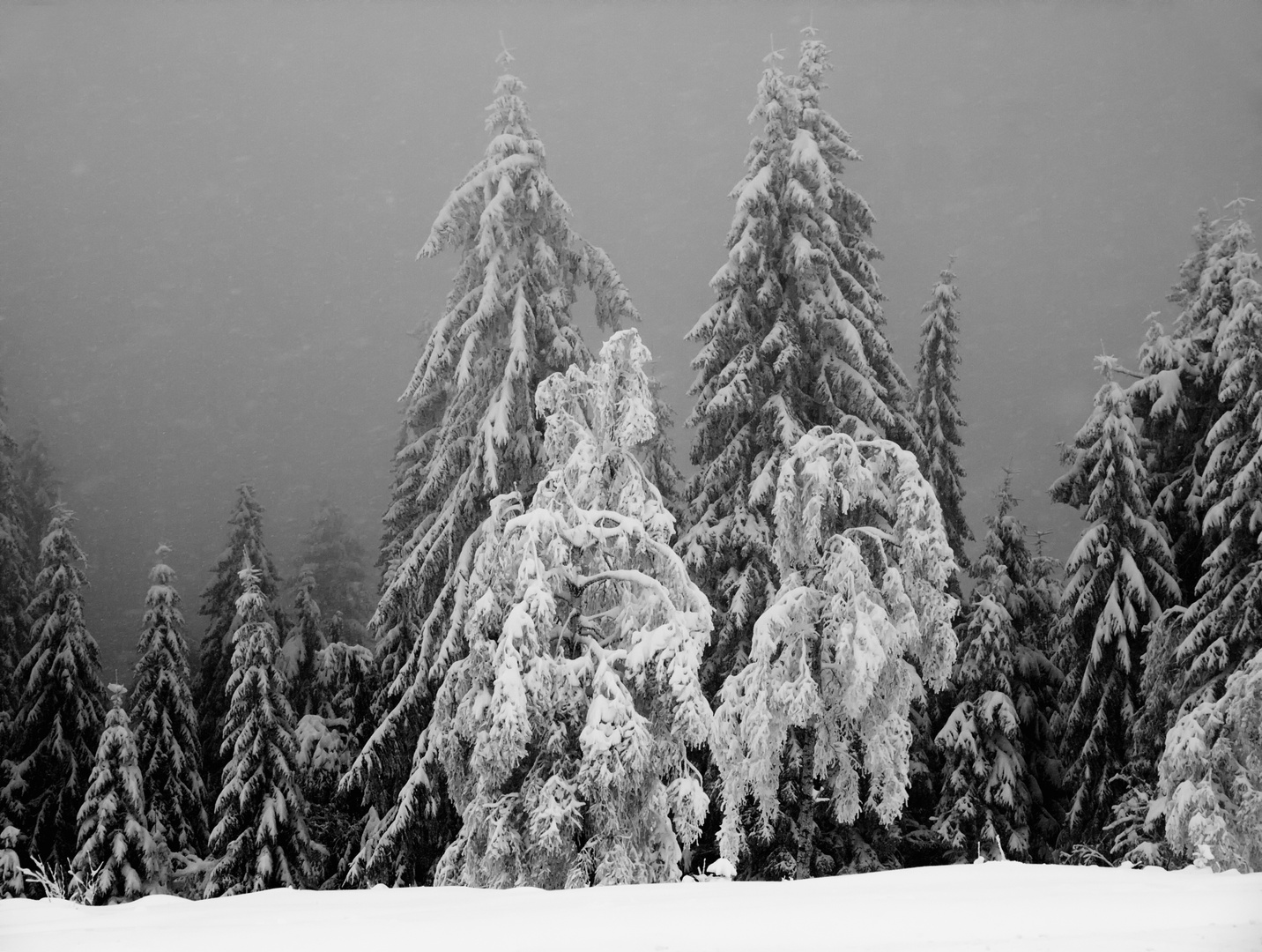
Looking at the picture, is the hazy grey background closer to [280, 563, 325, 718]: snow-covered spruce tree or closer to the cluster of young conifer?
the cluster of young conifer

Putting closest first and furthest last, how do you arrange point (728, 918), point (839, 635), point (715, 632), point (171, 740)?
point (728, 918), point (839, 635), point (715, 632), point (171, 740)

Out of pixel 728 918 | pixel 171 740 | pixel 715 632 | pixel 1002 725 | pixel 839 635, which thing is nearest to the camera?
pixel 728 918

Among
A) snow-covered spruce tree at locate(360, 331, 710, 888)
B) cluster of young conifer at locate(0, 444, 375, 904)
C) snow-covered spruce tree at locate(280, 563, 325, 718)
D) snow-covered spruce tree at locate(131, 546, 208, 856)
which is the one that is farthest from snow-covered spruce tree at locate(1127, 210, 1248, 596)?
snow-covered spruce tree at locate(131, 546, 208, 856)

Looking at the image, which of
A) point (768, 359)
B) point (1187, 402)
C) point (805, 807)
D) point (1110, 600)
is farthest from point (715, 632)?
point (1187, 402)

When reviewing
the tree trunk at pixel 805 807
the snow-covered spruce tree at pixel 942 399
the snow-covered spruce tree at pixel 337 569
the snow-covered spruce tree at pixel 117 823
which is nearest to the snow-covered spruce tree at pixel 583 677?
the tree trunk at pixel 805 807

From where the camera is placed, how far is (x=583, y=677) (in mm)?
12578

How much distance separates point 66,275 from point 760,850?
131887 millimetres

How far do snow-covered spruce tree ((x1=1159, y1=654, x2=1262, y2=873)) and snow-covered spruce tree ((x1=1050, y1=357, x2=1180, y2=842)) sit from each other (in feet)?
16.5

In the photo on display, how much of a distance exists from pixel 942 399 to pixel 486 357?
43.3 ft

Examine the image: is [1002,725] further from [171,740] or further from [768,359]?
[171,740]

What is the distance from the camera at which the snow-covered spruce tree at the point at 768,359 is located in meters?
19.9

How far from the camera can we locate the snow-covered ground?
18.1ft

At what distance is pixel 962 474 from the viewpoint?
93.8 ft

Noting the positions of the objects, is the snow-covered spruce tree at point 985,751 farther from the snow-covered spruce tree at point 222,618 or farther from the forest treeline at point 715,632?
the snow-covered spruce tree at point 222,618
